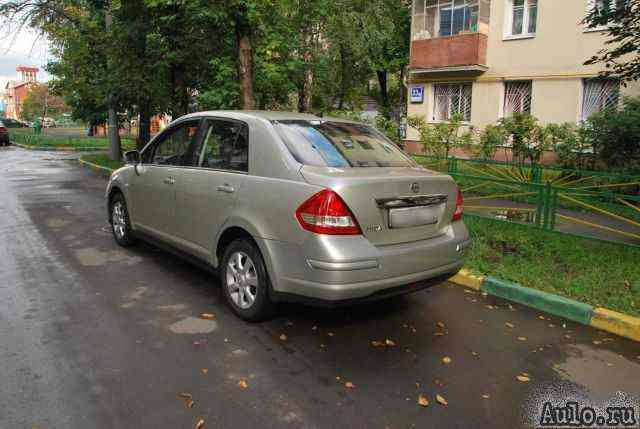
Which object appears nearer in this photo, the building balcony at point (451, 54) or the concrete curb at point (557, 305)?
the concrete curb at point (557, 305)

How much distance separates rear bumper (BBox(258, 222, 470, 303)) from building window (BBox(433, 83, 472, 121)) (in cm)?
1659

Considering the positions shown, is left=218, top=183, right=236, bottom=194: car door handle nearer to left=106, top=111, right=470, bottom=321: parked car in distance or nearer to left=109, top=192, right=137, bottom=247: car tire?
left=106, top=111, right=470, bottom=321: parked car in distance

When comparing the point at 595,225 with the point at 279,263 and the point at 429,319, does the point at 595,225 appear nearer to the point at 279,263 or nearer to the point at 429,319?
the point at 429,319

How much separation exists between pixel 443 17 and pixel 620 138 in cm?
1128

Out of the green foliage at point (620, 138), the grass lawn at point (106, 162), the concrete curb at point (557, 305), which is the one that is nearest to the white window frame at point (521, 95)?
the green foliage at point (620, 138)

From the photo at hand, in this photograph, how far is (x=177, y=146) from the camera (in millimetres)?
5395

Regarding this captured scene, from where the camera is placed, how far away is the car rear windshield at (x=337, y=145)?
412cm

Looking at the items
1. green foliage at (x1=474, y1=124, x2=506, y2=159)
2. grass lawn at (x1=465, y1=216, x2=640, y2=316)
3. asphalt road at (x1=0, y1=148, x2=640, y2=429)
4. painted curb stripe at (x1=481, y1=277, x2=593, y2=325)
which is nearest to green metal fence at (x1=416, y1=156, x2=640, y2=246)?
grass lawn at (x1=465, y1=216, x2=640, y2=316)

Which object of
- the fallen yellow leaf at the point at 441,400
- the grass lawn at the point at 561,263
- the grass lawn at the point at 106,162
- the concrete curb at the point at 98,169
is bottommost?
the fallen yellow leaf at the point at 441,400

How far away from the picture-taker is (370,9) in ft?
69.8

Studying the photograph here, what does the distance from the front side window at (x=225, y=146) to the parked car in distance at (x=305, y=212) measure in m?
0.01

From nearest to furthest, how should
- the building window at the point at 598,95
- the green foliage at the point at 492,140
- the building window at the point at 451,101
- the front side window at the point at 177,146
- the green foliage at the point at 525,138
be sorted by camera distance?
the front side window at the point at 177,146
the green foliage at the point at 525,138
the green foliage at the point at 492,140
the building window at the point at 598,95
the building window at the point at 451,101

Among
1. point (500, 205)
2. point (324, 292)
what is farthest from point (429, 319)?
point (500, 205)

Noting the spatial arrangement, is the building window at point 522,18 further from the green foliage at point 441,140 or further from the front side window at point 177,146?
the front side window at point 177,146
